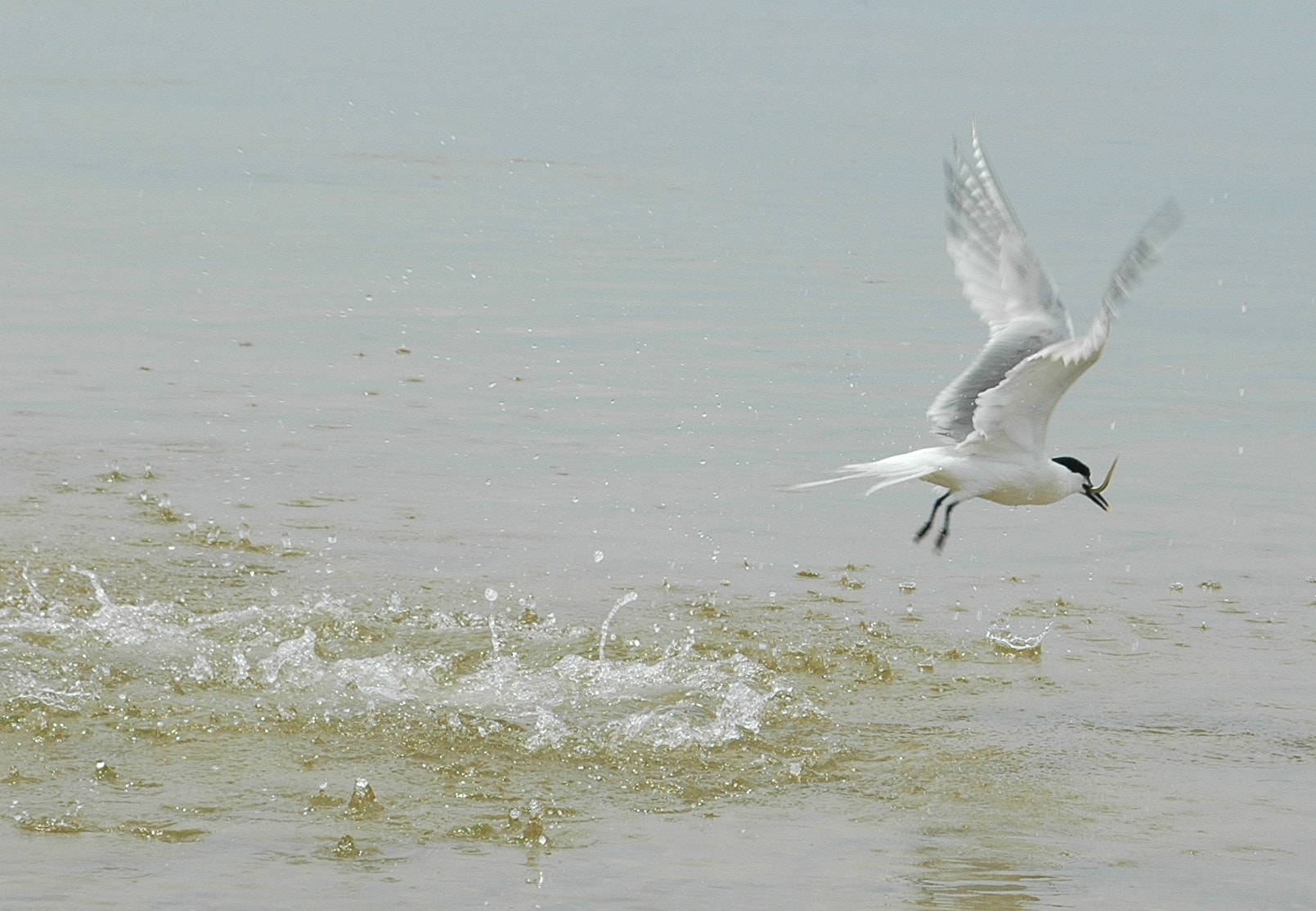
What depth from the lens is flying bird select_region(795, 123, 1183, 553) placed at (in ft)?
28.1

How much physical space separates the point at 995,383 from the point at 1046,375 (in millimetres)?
483

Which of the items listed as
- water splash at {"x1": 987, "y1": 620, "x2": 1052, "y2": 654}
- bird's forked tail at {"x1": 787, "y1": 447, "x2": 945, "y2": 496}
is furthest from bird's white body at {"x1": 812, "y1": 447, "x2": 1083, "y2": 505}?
water splash at {"x1": 987, "y1": 620, "x2": 1052, "y2": 654}

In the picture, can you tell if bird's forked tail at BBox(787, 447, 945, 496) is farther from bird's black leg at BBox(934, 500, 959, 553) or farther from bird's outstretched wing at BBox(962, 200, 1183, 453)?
bird's black leg at BBox(934, 500, 959, 553)

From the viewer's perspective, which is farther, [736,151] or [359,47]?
[359,47]

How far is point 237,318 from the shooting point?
13477mm

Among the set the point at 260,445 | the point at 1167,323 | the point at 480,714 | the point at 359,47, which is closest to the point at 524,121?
the point at 359,47

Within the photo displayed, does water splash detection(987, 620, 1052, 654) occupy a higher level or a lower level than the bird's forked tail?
lower

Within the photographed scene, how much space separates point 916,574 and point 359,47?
62.6 feet

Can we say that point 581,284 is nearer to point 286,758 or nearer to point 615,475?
point 615,475

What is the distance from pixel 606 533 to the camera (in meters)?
10.0

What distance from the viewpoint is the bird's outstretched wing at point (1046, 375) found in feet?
25.2

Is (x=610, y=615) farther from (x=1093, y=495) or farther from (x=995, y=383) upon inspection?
(x=1093, y=495)

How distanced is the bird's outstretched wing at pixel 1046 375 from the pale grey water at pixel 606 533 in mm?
830

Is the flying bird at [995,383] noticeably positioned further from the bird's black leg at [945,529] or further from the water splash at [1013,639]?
the water splash at [1013,639]
